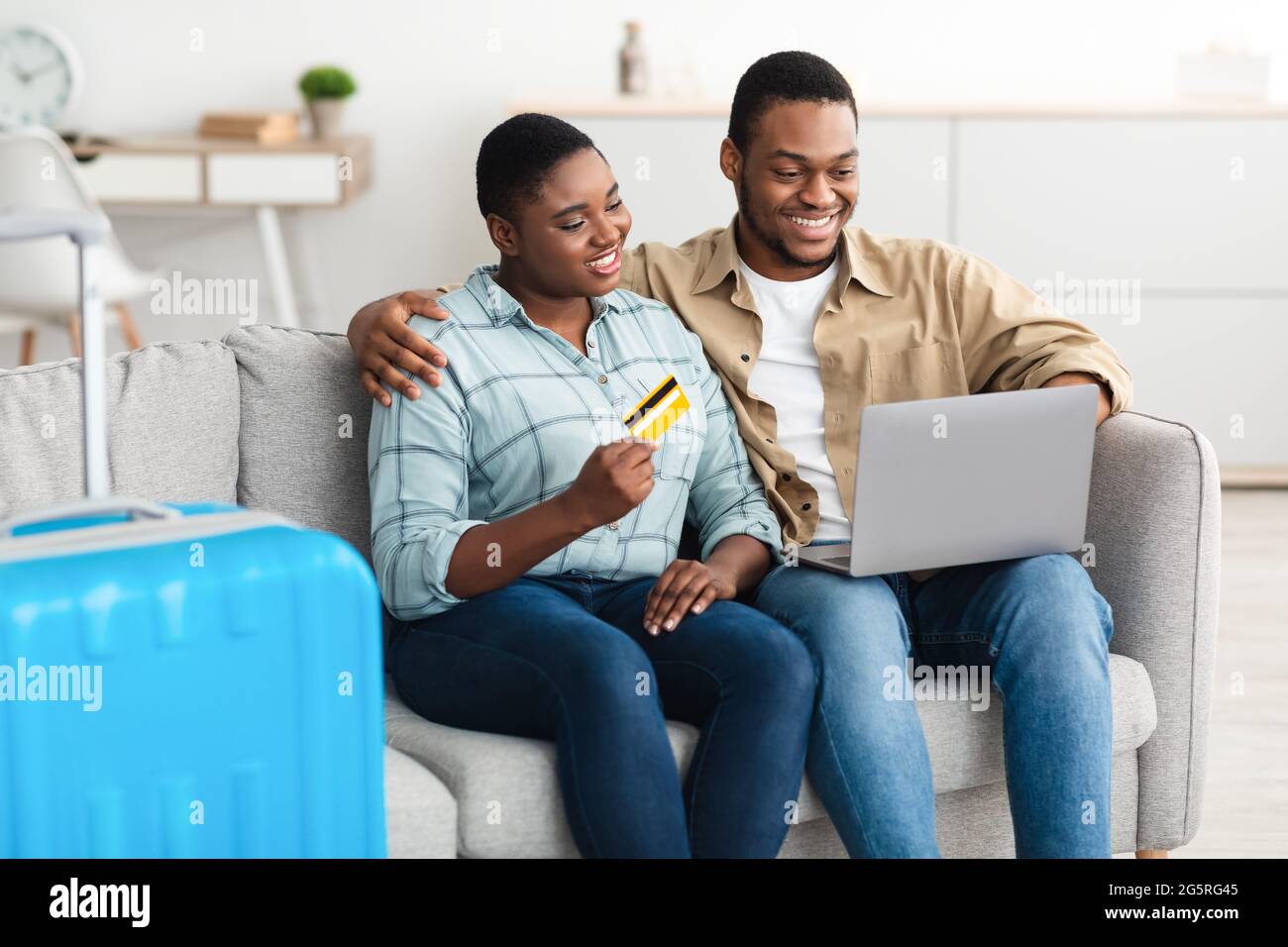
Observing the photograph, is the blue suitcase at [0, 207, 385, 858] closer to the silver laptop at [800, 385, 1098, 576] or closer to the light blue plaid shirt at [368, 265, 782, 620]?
the light blue plaid shirt at [368, 265, 782, 620]

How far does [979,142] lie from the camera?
4.11 meters

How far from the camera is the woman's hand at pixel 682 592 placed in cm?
166

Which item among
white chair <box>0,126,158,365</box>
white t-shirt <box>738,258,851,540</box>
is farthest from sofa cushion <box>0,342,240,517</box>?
white chair <box>0,126,158,365</box>

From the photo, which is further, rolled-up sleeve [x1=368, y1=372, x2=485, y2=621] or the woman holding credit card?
rolled-up sleeve [x1=368, y1=372, x2=485, y2=621]

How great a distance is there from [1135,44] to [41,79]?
3242 millimetres

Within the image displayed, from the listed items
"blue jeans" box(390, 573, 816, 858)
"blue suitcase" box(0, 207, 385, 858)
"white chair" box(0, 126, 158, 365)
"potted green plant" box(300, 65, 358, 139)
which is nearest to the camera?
"blue suitcase" box(0, 207, 385, 858)

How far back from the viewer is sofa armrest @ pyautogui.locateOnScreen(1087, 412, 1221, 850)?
181 centimetres

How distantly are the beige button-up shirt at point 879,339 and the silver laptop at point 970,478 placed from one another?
0.23 metres

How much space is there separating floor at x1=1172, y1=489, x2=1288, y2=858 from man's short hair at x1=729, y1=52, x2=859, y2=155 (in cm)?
116

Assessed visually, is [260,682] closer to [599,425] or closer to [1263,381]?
[599,425]

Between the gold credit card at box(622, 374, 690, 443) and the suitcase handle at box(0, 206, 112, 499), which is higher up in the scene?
the suitcase handle at box(0, 206, 112, 499)

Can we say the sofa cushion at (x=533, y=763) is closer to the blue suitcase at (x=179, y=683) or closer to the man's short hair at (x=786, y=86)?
the blue suitcase at (x=179, y=683)
